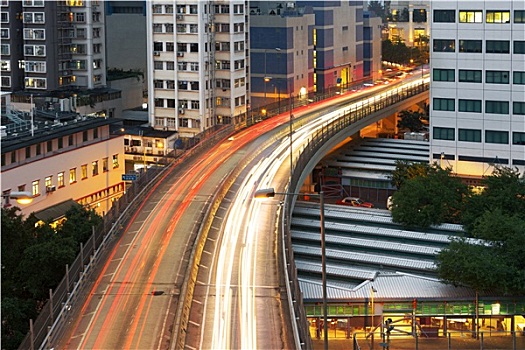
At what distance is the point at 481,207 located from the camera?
2783 inches

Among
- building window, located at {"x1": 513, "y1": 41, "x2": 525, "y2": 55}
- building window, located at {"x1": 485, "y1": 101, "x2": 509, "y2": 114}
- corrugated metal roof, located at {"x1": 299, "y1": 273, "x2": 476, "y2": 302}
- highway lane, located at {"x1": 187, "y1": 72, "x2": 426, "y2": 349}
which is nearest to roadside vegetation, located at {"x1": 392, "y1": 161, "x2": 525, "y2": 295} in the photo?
corrugated metal roof, located at {"x1": 299, "y1": 273, "x2": 476, "y2": 302}

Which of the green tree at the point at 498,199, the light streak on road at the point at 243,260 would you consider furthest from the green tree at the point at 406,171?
the light streak on road at the point at 243,260

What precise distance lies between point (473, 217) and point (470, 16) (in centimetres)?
2026

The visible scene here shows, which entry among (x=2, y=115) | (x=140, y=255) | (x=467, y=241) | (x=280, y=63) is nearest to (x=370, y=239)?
(x=467, y=241)

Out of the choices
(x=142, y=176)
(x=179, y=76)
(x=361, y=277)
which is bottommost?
(x=361, y=277)

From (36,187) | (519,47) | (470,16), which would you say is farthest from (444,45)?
(36,187)

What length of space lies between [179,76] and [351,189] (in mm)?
22812

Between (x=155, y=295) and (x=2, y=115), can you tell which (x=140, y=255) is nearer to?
(x=155, y=295)

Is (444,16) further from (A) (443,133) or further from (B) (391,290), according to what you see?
(B) (391,290)

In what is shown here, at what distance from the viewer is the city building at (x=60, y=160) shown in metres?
69.0

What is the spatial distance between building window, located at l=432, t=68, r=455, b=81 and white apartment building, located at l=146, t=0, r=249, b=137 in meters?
22.3

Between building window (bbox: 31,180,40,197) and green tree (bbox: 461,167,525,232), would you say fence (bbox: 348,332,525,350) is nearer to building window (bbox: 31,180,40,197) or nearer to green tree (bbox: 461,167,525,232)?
green tree (bbox: 461,167,525,232)

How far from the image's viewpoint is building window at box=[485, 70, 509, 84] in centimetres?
8012

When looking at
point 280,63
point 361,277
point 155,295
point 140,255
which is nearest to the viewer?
point 155,295
